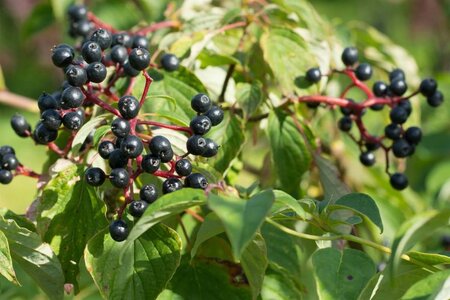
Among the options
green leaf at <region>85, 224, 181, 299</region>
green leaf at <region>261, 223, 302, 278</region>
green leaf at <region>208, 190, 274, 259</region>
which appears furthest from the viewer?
green leaf at <region>261, 223, 302, 278</region>

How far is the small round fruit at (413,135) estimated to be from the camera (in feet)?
5.24

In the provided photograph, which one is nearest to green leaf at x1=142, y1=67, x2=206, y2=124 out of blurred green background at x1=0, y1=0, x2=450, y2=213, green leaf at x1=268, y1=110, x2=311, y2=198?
green leaf at x1=268, y1=110, x2=311, y2=198

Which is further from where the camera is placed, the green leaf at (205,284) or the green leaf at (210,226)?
the green leaf at (205,284)

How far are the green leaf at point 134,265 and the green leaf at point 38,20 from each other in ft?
4.77

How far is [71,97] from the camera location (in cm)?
117

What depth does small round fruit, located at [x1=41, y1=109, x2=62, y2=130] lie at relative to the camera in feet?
3.98

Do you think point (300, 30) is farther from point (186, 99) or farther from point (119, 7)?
point (119, 7)

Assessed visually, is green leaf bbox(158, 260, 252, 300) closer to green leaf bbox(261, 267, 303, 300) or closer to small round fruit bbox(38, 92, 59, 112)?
green leaf bbox(261, 267, 303, 300)

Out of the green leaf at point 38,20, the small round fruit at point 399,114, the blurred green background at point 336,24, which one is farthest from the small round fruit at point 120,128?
the green leaf at point 38,20

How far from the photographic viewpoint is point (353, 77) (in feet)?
5.42

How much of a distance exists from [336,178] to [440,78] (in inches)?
33.4

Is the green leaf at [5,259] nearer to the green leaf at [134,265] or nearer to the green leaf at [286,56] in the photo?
the green leaf at [134,265]

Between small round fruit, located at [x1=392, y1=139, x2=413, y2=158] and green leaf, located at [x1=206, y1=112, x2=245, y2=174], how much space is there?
1.11 feet

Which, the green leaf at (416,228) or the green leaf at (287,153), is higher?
the green leaf at (416,228)
